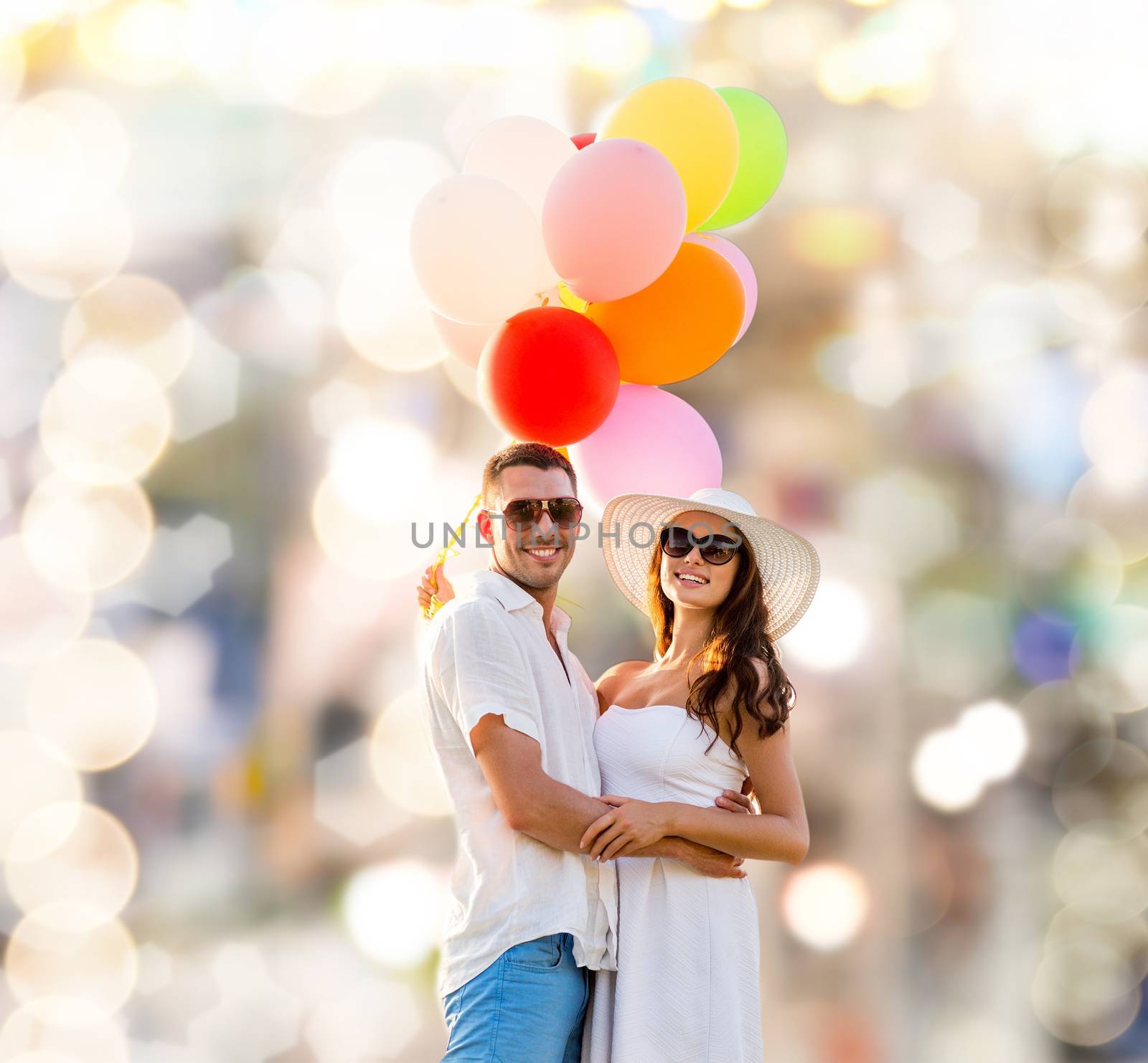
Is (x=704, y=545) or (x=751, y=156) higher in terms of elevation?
(x=751, y=156)

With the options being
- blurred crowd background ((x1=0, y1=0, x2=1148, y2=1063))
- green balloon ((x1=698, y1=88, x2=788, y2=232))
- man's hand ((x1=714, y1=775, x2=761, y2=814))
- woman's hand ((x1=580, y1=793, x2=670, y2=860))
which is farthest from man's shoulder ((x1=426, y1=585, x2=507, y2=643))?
blurred crowd background ((x1=0, y1=0, x2=1148, y2=1063))

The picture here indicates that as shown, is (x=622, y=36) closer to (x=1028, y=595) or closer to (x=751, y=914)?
(x=1028, y=595)

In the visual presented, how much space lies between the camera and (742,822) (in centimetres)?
115

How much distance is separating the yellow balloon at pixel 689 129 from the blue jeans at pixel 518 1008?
89 cm

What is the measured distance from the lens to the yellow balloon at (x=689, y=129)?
1.34 metres

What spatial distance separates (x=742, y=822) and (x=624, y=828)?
0.16 meters

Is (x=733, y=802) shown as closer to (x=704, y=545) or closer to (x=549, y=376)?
(x=704, y=545)

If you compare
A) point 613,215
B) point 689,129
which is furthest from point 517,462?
point 689,129

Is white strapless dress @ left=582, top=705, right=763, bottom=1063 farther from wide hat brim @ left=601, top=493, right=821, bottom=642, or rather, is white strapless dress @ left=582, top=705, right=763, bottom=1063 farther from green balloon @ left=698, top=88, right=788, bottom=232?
green balloon @ left=698, top=88, right=788, bottom=232

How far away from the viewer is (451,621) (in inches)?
43.1

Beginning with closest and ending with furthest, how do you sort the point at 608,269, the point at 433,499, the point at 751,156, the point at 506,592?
the point at 506,592, the point at 608,269, the point at 751,156, the point at 433,499

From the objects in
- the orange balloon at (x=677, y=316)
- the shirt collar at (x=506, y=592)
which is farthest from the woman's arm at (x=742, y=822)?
the orange balloon at (x=677, y=316)

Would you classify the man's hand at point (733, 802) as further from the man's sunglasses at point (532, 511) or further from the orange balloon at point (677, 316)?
the orange balloon at point (677, 316)

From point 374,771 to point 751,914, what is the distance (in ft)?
3.74
